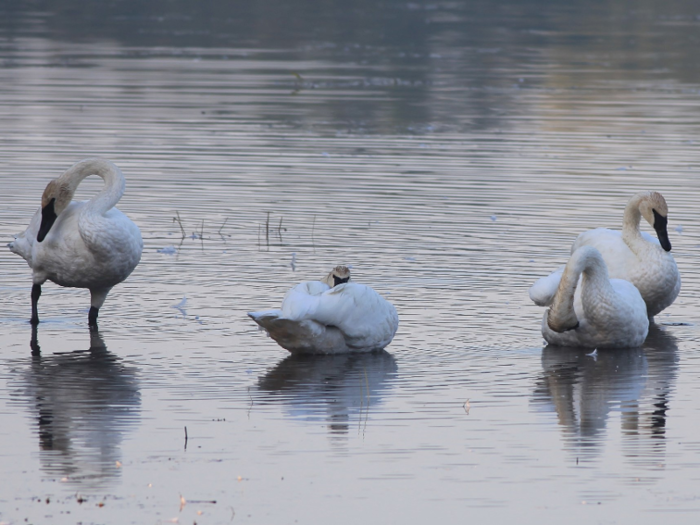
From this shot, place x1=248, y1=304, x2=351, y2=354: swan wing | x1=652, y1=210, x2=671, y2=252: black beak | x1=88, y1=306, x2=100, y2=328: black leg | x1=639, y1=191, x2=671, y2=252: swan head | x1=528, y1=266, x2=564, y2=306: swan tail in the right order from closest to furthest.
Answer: x1=248, y1=304, x2=351, y2=354: swan wing < x1=528, y1=266, x2=564, y2=306: swan tail < x1=88, y1=306, x2=100, y2=328: black leg < x1=652, y1=210, x2=671, y2=252: black beak < x1=639, y1=191, x2=671, y2=252: swan head

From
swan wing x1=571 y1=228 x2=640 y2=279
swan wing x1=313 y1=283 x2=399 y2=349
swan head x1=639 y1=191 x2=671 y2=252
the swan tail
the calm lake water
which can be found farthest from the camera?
swan head x1=639 y1=191 x2=671 y2=252

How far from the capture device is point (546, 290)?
406 inches

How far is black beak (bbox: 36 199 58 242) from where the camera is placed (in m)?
10.6

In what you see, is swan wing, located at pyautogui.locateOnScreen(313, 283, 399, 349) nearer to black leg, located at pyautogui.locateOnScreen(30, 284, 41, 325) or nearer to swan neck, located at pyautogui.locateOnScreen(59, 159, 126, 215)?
swan neck, located at pyautogui.locateOnScreen(59, 159, 126, 215)

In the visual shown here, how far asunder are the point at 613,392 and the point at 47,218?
16.0ft

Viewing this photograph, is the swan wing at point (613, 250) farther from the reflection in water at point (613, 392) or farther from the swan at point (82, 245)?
the swan at point (82, 245)

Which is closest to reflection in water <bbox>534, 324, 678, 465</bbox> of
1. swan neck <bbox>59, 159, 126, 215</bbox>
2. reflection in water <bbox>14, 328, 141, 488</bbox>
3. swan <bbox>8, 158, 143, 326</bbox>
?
reflection in water <bbox>14, 328, 141, 488</bbox>

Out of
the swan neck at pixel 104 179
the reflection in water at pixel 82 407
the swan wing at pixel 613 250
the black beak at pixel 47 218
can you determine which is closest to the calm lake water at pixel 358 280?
the reflection in water at pixel 82 407

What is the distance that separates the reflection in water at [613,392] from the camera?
24.6 ft

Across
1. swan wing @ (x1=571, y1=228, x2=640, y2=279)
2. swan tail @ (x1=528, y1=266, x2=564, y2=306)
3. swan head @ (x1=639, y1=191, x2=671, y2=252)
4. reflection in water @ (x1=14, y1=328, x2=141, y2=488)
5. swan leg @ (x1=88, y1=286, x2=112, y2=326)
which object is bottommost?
reflection in water @ (x1=14, y1=328, x2=141, y2=488)

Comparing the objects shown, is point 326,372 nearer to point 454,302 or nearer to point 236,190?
point 454,302

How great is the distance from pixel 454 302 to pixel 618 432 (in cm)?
356

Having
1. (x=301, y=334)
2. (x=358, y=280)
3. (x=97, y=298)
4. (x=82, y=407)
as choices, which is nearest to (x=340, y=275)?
(x=301, y=334)

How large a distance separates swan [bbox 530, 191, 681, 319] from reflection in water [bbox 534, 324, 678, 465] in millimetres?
A: 394
